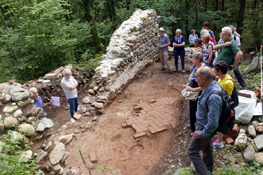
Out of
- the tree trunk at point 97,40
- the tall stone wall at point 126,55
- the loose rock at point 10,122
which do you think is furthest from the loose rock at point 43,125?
the tree trunk at point 97,40

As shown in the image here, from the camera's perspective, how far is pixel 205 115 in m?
2.72

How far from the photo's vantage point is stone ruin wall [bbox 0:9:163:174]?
2711 mm

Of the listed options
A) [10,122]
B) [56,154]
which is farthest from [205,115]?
[10,122]

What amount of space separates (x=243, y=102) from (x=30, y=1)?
9.43 metres

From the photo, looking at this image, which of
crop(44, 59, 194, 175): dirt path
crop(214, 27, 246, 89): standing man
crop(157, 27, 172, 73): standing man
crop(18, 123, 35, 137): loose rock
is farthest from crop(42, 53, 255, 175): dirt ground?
crop(157, 27, 172, 73): standing man

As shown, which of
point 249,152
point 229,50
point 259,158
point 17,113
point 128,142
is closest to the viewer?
point 17,113

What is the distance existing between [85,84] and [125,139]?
159 inches

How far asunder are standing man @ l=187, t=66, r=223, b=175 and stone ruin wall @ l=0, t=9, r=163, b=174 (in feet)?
7.14

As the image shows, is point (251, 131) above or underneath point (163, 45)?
underneath

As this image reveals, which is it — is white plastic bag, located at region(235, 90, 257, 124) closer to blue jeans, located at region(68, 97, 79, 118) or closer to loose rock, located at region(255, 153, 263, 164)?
loose rock, located at region(255, 153, 263, 164)

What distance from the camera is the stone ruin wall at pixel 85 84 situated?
8.89ft

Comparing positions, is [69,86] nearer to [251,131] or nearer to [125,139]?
[125,139]

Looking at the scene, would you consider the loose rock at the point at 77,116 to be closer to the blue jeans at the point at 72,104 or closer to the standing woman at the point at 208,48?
the blue jeans at the point at 72,104

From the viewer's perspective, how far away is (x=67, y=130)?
15.4 feet
